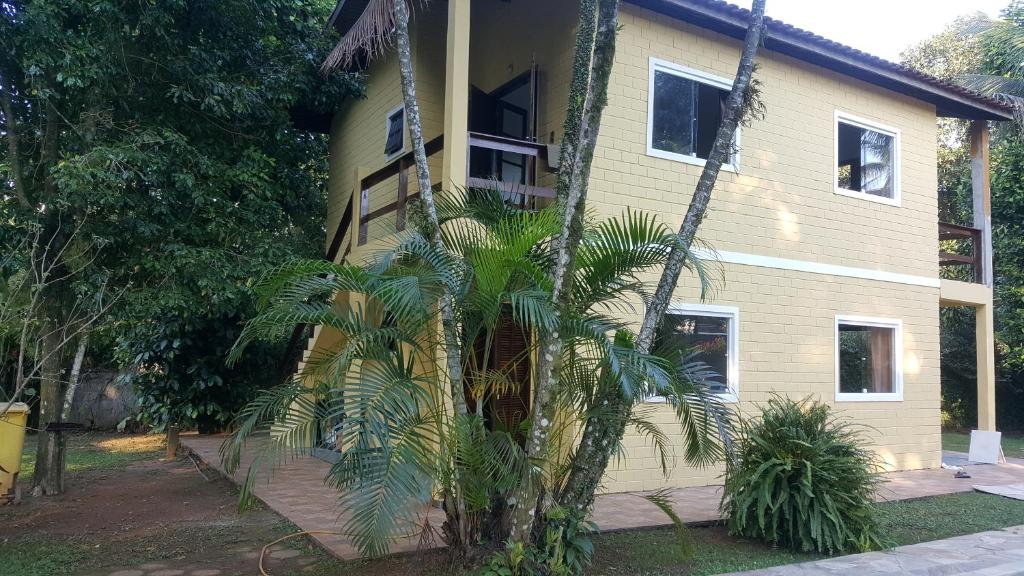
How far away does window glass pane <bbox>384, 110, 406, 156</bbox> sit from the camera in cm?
1048

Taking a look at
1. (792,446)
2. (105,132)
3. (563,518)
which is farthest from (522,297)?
(105,132)

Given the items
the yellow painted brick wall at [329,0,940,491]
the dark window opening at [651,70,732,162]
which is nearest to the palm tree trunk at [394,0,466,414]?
the yellow painted brick wall at [329,0,940,491]

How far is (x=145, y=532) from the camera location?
6688 mm

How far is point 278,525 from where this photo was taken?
680cm

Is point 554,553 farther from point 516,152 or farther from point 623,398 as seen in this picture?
point 516,152

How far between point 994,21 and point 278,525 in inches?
746

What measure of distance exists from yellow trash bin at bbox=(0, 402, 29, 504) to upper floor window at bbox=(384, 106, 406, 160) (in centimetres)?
549

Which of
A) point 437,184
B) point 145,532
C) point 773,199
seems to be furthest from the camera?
point 773,199

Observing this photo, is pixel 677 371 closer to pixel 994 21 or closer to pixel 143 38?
pixel 143 38

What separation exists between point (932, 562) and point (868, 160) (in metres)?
6.86

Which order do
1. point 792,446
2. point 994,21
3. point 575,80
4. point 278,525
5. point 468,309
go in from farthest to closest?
1. point 994,21
2. point 278,525
3. point 792,446
4. point 575,80
5. point 468,309

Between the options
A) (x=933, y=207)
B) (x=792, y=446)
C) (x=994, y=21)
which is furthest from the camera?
(x=994, y=21)

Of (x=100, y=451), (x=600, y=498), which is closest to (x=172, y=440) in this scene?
(x=100, y=451)

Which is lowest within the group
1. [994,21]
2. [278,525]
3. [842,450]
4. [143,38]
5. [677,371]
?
[278,525]
